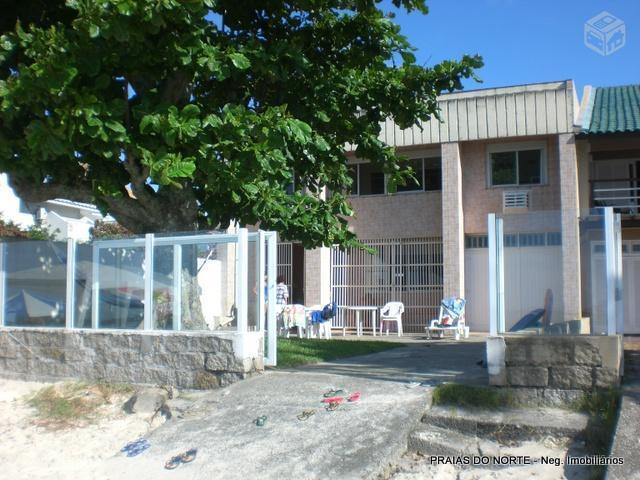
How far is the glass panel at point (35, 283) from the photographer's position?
9.88 m

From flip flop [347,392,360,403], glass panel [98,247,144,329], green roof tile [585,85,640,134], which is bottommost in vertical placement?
flip flop [347,392,360,403]

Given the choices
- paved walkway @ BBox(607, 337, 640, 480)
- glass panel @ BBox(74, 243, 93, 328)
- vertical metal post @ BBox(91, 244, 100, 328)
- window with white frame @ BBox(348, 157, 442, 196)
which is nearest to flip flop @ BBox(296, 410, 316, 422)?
paved walkway @ BBox(607, 337, 640, 480)

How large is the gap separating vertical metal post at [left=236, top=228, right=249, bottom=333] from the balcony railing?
485 inches

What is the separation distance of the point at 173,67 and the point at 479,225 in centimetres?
1182

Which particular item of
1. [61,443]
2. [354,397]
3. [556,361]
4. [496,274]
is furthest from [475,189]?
[61,443]

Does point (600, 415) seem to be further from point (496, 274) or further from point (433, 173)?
point (433, 173)

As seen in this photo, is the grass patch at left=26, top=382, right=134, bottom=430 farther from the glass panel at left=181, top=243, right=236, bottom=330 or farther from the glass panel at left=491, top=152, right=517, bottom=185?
the glass panel at left=491, top=152, right=517, bottom=185

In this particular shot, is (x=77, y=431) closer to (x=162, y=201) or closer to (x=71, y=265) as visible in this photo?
(x=71, y=265)

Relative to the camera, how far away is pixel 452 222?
59.8 ft

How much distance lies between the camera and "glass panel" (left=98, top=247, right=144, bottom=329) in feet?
30.4

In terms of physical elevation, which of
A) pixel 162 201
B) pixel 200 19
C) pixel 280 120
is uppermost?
pixel 200 19

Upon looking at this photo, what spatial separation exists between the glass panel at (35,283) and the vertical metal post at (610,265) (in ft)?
23.2

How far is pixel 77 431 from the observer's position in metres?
7.87

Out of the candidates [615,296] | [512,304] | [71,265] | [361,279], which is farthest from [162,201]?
[361,279]
